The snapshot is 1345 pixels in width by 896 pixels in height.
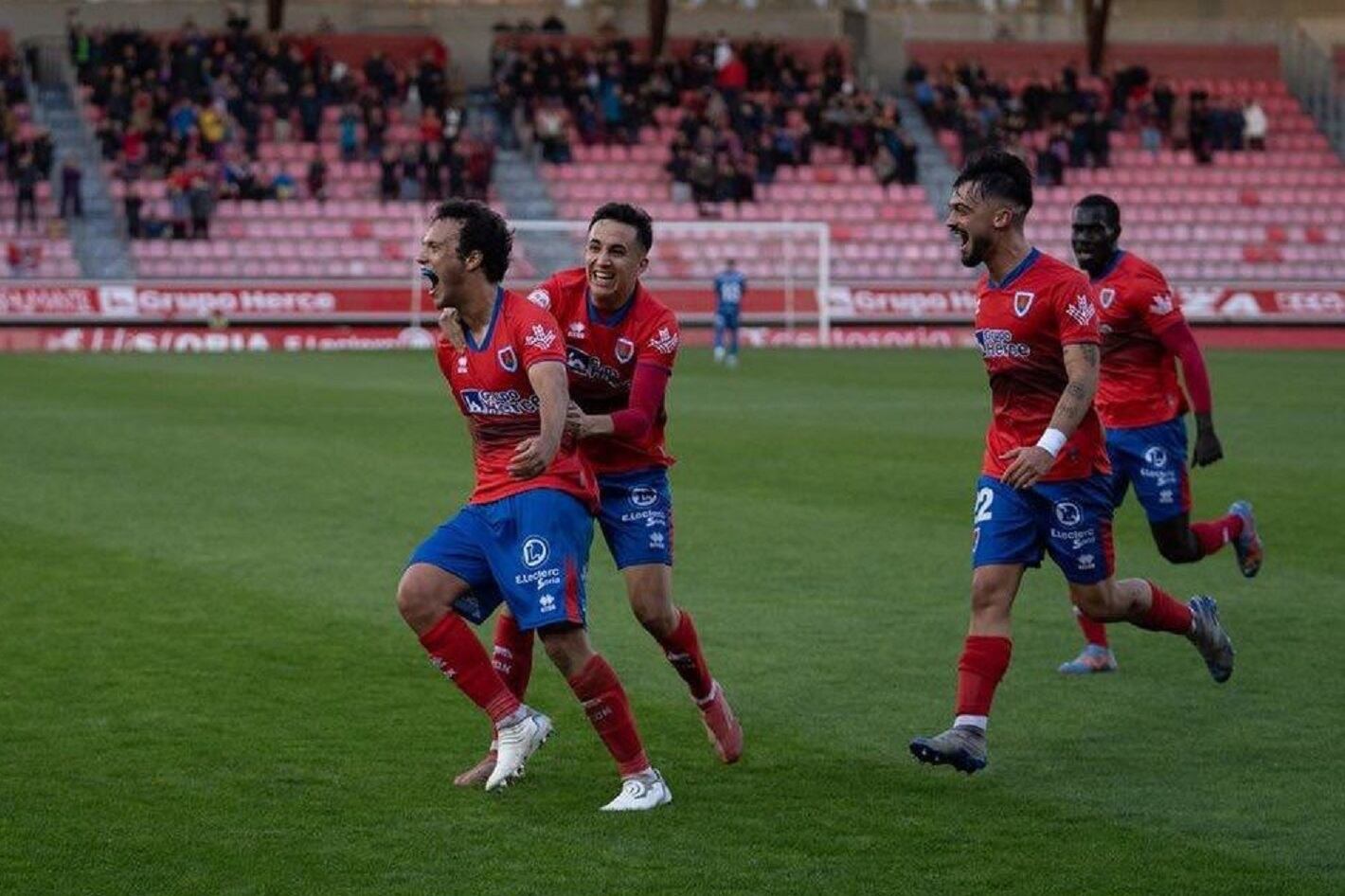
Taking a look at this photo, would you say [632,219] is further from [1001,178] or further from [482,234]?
[1001,178]

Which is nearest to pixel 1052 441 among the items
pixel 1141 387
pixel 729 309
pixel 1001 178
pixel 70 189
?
pixel 1001 178

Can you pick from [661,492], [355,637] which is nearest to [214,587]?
[355,637]

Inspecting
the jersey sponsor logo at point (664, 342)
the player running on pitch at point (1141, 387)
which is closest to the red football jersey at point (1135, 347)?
the player running on pitch at point (1141, 387)

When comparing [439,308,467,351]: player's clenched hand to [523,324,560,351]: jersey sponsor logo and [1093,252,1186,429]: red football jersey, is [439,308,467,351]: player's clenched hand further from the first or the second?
[1093,252,1186,429]: red football jersey

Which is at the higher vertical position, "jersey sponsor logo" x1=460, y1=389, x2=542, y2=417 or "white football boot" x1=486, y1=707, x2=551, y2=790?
"jersey sponsor logo" x1=460, y1=389, x2=542, y2=417

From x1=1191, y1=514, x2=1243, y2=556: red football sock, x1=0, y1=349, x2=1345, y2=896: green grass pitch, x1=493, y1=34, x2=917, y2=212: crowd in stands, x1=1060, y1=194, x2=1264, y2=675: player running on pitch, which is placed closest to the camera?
x1=0, y1=349, x2=1345, y2=896: green grass pitch

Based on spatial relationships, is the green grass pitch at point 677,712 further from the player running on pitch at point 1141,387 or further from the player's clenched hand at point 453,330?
the player's clenched hand at point 453,330

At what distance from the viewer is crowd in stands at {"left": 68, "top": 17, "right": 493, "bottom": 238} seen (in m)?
42.6

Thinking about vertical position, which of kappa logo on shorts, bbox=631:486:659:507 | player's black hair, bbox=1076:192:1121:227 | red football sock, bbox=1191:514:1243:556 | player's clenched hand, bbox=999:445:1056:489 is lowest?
red football sock, bbox=1191:514:1243:556

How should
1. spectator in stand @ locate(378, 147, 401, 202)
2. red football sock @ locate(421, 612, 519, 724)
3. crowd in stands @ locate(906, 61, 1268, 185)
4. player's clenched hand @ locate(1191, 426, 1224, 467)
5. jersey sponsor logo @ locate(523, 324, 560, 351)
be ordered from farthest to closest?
crowd in stands @ locate(906, 61, 1268, 185), spectator in stand @ locate(378, 147, 401, 202), player's clenched hand @ locate(1191, 426, 1224, 467), red football sock @ locate(421, 612, 519, 724), jersey sponsor logo @ locate(523, 324, 560, 351)

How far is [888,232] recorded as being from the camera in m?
46.2

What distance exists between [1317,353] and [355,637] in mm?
32767

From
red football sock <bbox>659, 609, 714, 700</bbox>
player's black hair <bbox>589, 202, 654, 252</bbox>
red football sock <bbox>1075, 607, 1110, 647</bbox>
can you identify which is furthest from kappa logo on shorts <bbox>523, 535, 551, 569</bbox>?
red football sock <bbox>1075, 607, 1110, 647</bbox>

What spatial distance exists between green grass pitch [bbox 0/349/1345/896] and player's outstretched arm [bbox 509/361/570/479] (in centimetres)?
110
